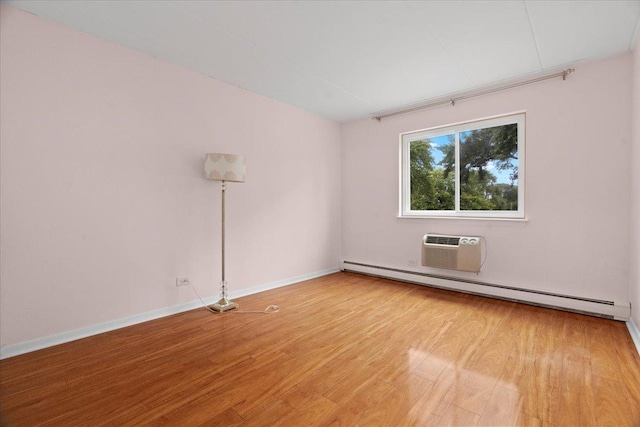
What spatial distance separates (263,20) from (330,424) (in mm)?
2837

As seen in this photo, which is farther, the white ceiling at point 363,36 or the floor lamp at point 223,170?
the floor lamp at point 223,170

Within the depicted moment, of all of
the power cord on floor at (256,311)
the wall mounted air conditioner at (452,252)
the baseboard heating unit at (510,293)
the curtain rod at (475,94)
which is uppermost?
the curtain rod at (475,94)

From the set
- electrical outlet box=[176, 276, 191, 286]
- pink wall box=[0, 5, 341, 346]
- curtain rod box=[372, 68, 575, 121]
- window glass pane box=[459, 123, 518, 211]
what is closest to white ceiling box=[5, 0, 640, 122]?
curtain rod box=[372, 68, 575, 121]

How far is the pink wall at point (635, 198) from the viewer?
2.50 m

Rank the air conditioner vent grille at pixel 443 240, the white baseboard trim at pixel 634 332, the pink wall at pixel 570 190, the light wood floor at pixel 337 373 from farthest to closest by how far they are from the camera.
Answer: the air conditioner vent grille at pixel 443 240 < the pink wall at pixel 570 190 < the white baseboard trim at pixel 634 332 < the light wood floor at pixel 337 373

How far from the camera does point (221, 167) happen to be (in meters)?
3.08

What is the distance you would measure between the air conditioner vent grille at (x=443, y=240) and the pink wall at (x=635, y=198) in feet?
5.13

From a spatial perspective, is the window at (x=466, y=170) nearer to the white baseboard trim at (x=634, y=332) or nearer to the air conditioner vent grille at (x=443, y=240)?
the air conditioner vent grille at (x=443, y=240)

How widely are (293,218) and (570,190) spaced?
3400mm

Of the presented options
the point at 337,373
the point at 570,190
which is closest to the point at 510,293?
the point at 570,190

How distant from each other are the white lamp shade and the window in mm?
2671

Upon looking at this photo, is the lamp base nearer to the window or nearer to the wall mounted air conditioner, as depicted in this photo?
the wall mounted air conditioner

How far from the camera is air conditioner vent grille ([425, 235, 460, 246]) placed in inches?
150

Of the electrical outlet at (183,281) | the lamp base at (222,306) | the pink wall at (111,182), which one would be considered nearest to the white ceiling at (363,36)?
the pink wall at (111,182)
